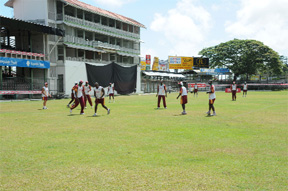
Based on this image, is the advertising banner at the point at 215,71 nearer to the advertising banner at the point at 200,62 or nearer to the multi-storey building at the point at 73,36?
the advertising banner at the point at 200,62

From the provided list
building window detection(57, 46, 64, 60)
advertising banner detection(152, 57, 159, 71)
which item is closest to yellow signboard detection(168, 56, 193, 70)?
advertising banner detection(152, 57, 159, 71)

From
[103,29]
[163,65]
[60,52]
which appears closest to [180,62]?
[163,65]

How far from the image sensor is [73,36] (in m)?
39.1

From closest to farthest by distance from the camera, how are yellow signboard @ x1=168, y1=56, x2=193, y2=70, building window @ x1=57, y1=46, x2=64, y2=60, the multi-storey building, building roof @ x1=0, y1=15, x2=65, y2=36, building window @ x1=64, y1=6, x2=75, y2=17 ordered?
building roof @ x1=0, y1=15, x2=65, y2=36 < the multi-storey building < building window @ x1=57, y1=46, x2=64, y2=60 < building window @ x1=64, y1=6, x2=75, y2=17 < yellow signboard @ x1=168, y1=56, x2=193, y2=70

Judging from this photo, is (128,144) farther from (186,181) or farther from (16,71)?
(16,71)

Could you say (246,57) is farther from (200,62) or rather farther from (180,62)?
(180,62)

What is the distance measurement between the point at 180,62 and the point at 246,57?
634 inches

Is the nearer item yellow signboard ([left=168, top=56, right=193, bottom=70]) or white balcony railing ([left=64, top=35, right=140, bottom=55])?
white balcony railing ([left=64, top=35, right=140, bottom=55])

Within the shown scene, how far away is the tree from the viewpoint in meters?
65.4


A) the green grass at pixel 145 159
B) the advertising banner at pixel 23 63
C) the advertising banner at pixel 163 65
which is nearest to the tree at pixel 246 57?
the advertising banner at pixel 163 65

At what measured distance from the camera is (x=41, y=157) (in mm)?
5902

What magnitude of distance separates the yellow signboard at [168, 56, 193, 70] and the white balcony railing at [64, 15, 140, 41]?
58.4ft

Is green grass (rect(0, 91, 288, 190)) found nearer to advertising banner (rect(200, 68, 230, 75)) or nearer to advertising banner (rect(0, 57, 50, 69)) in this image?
advertising banner (rect(0, 57, 50, 69))

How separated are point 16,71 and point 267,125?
33387 millimetres
